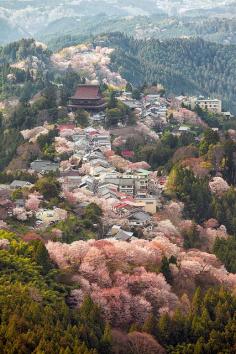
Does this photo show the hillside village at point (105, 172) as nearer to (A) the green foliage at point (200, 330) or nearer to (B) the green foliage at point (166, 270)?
(B) the green foliage at point (166, 270)

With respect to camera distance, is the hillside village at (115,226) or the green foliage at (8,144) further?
the green foliage at (8,144)

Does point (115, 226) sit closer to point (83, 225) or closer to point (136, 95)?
point (83, 225)

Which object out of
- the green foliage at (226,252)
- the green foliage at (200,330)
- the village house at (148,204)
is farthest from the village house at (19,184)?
the green foliage at (200,330)

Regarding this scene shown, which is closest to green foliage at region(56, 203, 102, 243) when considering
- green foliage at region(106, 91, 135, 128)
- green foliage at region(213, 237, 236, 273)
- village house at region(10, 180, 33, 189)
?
village house at region(10, 180, 33, 189)

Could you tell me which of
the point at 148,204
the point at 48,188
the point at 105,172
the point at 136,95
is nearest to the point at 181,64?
the point at 136,95

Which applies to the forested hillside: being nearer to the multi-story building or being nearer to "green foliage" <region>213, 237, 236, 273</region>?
the multi-story building

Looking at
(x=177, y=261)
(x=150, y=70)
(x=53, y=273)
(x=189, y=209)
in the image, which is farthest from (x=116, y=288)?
(x=150, y=70)
